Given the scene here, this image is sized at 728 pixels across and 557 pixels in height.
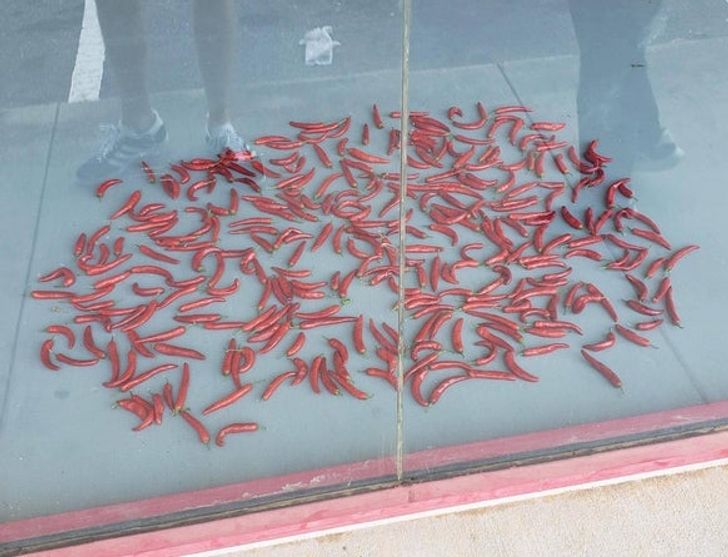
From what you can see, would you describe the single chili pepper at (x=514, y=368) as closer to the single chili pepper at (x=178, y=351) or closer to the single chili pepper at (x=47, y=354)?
the single chili pepper at (x=178, y=351)

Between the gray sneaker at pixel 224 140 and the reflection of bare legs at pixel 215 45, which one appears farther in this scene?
the reflection of bare legs at pixel 215 45

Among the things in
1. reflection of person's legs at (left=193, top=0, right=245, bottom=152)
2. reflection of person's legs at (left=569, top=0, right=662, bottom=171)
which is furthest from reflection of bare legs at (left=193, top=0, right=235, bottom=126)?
reflection of person's legs at (left=569, top=0, right=662, bottom=171)

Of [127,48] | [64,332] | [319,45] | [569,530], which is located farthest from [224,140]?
[569,530]

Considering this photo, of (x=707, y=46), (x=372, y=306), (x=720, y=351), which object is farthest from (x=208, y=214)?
(x=707, y=46)

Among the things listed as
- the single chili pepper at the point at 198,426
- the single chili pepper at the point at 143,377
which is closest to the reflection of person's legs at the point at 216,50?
the single chili pepper at the point at 143,377

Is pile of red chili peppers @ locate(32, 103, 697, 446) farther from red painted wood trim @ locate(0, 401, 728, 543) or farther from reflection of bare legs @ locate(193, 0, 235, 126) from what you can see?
reflection of bare legs @ locate(193, 0, 235, 126)

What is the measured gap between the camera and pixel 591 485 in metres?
2.07

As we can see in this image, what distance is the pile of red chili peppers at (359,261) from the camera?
2.29 metres

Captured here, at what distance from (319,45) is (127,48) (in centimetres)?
67

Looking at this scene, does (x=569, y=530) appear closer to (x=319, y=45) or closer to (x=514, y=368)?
(x=514, y=368)

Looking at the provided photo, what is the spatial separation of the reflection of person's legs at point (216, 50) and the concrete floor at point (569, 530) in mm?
1574

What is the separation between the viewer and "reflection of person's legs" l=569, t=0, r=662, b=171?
3.09 metres

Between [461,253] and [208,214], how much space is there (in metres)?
0.72

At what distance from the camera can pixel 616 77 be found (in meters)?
3.38
